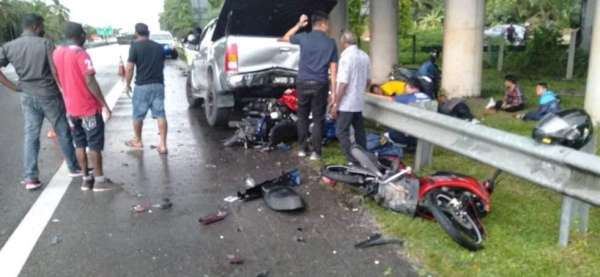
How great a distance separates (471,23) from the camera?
10.6 meters

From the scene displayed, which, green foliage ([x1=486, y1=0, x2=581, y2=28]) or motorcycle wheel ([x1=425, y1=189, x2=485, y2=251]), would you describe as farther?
green foliage ([x1=486, y1=0, x2=581, y2=28])

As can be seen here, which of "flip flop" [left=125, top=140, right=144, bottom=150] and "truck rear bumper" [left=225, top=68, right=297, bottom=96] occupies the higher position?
"truck rear bumper" [left=225, top=68, right=297, bottom=96]

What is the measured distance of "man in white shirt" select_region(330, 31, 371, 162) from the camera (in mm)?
6152

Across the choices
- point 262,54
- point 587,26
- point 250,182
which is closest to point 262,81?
point 262,54

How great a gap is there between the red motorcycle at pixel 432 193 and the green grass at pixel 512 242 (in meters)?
0.10

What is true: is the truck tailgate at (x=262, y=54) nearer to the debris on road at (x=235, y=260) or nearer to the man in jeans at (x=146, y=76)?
the man in jeans at (x=146, y=76)

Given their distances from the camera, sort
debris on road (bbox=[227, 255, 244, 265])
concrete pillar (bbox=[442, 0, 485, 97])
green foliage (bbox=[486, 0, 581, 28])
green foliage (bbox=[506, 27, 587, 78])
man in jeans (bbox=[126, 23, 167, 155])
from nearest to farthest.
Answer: debris on road (bbox=[227, 255, 244, 265]) → man in jeans (bbox=[126, 23, 167, 155]) → concrete pillar (bbox=[442, 0, 485, 97]) → green foliage (bbox=[506, 27, 587, 78]) → green foliage (bbox=[486, 0, 581, 28])

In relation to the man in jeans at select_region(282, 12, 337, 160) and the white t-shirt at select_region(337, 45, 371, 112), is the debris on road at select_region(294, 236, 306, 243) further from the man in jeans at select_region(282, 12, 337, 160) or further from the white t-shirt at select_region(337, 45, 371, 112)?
the man in jeans at select_region(282, 12, 337, 160)

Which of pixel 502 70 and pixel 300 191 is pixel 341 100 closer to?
pixel 300 191

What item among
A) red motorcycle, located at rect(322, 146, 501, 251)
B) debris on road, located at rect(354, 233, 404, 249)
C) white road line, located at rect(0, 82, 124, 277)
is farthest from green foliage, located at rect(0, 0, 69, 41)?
debris on road, located at rect(354, 233, 404, 249)

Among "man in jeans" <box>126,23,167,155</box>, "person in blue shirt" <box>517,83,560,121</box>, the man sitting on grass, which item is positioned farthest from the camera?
the man sitting on grass

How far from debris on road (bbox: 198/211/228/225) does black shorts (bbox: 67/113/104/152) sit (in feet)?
5.88

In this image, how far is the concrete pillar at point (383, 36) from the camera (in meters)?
14.0

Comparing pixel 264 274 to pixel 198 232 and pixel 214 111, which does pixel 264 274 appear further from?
pixel 214 111
